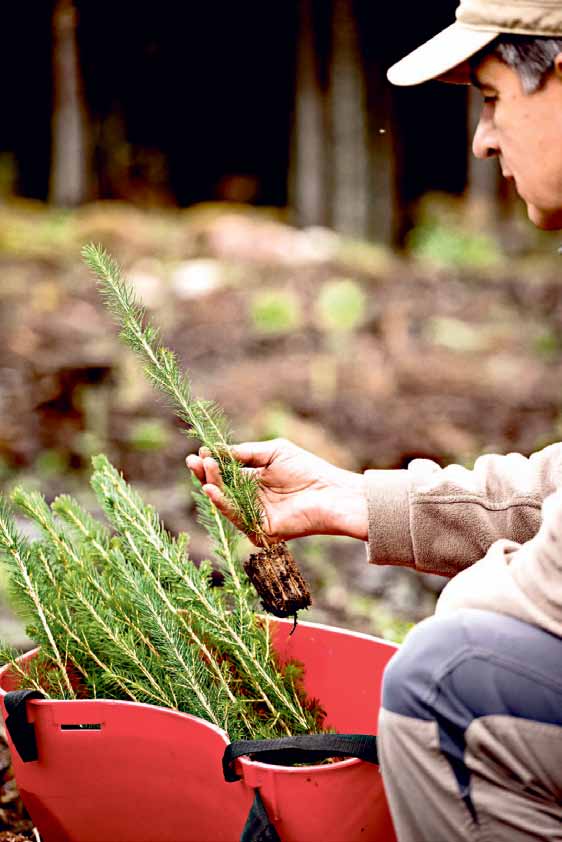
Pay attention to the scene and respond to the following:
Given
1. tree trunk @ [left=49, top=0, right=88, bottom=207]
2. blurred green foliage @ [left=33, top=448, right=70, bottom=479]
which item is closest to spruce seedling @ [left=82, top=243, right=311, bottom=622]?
blurred green foliage @ [left=33, top=448, right=70, bottom=479]

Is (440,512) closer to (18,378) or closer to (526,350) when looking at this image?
(18,378)

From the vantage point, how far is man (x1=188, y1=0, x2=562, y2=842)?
1542mm

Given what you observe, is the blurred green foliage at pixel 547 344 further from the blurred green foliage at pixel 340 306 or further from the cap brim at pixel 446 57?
the cap brim at pixel 446 57

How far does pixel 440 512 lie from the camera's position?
82.8 inches

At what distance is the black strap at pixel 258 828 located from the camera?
1.70 meters

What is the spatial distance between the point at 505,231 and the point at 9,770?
31.9ft

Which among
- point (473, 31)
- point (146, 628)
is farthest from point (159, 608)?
point (473, 31)

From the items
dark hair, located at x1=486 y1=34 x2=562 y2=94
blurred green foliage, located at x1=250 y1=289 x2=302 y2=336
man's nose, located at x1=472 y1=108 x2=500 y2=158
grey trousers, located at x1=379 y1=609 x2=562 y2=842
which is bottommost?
grey trousers, located at x1=379 y1=609 x2=562 y2=842

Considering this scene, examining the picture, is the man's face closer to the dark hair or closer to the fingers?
the dark hair

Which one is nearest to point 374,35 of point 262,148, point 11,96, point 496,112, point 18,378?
point 262,148

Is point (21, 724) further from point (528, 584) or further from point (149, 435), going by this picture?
point (149, 435)

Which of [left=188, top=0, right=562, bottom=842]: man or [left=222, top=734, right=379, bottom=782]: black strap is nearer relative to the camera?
[left=188, top=0, right=562, bottom=842]: man

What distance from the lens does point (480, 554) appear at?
6.95 feet

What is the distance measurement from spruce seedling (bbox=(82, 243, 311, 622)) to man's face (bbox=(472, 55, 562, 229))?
2.48 feet
